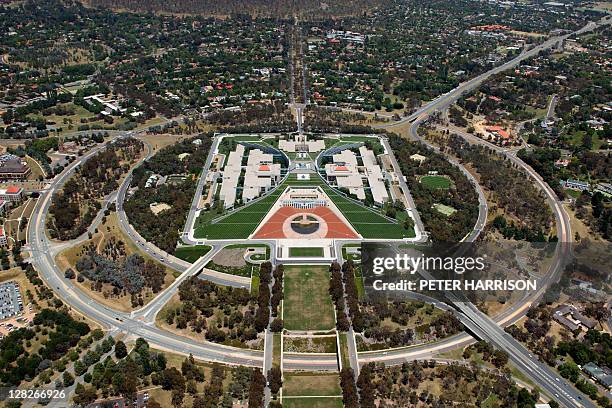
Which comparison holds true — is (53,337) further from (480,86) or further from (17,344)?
(480,86)

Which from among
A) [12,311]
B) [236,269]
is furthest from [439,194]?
[12,311]

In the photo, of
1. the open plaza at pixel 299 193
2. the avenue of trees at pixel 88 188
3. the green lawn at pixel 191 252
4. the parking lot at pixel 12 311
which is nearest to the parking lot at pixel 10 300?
the parking lot at pixel 12 311

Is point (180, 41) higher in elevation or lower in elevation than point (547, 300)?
higher

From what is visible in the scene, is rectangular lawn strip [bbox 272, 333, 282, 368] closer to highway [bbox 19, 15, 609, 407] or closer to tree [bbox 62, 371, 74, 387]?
highway [bbox 19, 15, 609, 407]

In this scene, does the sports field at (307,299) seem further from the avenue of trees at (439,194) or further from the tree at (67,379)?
the tree at (67,379)

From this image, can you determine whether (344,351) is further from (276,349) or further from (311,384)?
(276,349)

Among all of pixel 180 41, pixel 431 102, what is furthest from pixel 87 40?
pixel 431 102
